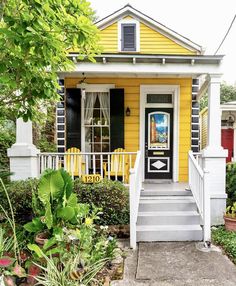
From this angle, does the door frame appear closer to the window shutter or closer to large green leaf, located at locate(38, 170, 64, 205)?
the window shutter

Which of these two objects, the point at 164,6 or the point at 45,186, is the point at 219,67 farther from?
the point at 164,6

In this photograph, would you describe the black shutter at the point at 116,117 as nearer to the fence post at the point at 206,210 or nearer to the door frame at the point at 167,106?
the door frame at the point at 167,106

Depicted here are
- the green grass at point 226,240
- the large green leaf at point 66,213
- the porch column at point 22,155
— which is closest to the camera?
the large green leaf at point 66,213

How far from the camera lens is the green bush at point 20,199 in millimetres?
5555

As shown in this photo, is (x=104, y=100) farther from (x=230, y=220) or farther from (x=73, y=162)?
(x=230, y=220)

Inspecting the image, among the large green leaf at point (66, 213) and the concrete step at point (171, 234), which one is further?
the concrete step at point (171, 234)

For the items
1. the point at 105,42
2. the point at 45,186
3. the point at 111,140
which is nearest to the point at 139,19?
the point at 105,42

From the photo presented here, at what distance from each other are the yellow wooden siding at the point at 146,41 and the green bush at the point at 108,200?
443 centimetres

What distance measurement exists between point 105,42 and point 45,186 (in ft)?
19.0

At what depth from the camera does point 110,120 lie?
7617 millimetres

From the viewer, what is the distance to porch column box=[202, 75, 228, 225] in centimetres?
608

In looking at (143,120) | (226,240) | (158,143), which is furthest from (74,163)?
(226,240)

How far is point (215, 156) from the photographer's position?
242 inches

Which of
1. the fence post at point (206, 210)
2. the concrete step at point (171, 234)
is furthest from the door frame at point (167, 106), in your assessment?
the fence post at point (206, 210)
